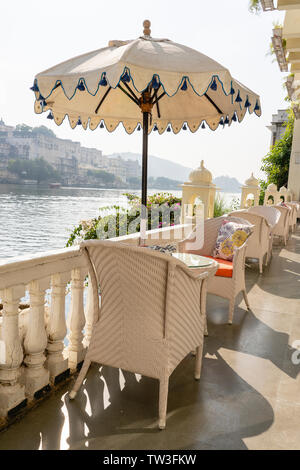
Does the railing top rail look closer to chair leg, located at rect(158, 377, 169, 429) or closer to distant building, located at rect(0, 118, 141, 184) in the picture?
chair leg, located at rect(158, 377, 169, 429)

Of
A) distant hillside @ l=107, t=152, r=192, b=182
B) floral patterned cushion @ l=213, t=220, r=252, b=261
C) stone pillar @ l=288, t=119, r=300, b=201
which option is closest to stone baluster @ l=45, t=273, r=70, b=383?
distant hillside @ l=107, t=152, r=192, b=182

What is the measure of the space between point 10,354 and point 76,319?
565 mm

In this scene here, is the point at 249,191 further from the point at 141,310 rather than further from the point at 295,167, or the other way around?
the point at 141,310

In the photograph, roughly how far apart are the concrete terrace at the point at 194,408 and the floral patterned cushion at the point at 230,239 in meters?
1.09

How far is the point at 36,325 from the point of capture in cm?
207

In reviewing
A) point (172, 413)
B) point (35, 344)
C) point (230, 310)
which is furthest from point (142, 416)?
point (230, 310)

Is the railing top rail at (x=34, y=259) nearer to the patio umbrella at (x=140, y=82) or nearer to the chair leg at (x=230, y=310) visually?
the patio umbrella at (x=140, y=82)

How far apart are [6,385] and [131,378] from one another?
0.80 m

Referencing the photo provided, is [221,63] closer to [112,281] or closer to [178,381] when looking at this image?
[112,281]

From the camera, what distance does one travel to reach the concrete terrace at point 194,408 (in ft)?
5.79

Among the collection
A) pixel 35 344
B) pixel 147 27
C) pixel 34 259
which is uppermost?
pixel 147 27

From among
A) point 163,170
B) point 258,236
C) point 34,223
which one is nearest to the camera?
point 258,236
